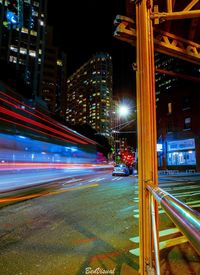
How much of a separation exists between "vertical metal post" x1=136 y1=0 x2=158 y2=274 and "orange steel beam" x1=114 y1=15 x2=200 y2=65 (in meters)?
0.82

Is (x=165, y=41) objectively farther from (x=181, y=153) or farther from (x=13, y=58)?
(x=13, y=58)

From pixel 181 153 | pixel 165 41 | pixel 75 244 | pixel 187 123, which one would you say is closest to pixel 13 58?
pixel 187 123

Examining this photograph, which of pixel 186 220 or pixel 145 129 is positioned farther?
pixel 145 129

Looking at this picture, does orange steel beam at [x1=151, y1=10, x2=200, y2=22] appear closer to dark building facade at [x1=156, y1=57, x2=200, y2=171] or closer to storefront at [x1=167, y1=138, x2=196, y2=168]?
dark building facade at [x1=156, y1=57, x2=200, y2=171]

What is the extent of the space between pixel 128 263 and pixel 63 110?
444ft

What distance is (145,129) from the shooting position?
11.2 feet

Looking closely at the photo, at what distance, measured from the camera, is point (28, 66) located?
4321 inches

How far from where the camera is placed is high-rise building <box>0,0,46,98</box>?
10462 centimetres

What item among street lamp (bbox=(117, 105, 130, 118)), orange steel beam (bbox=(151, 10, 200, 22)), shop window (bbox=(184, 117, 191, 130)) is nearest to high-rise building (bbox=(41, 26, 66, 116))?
shop window (bbox=(184, 117, 191, 130))

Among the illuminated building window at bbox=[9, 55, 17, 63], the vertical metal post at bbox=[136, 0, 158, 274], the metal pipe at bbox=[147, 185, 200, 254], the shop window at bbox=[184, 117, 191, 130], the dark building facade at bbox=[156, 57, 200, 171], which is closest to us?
the metal pipe at bbox=[147, 185, 200, 254]

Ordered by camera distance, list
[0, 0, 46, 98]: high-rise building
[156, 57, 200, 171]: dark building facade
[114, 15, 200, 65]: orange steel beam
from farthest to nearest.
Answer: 1. [0, 0, 46, 98]: high-rise building
2. [156, 57, 200, 171]: dark building facade
3. [114, 15, 200, 65]: orange steel beam

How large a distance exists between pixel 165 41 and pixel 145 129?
326cm

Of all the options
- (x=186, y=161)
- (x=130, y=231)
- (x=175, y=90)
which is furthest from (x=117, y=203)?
(x=175, y=90)

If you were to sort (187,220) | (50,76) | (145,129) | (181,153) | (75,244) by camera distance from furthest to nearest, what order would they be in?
1. (50,76)
2. (181,153)
3. (75,244)
4. (145,129)
5. (187,220)
